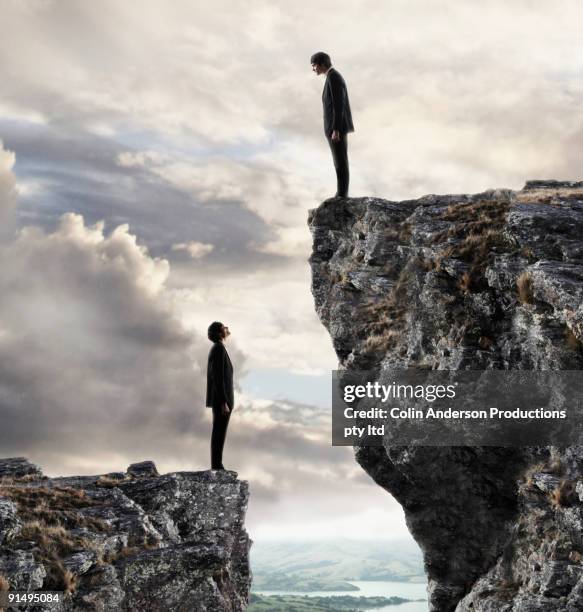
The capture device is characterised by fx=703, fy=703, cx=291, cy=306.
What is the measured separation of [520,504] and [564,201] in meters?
9.84

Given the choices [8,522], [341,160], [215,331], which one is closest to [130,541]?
[8,522]

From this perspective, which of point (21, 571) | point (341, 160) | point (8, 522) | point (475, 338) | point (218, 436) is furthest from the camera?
point (341, 160)

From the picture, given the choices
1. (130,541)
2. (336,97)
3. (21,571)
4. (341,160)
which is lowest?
(21,571)

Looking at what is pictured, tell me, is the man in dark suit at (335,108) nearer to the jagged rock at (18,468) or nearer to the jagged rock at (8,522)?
the jagged rock at (18,468)

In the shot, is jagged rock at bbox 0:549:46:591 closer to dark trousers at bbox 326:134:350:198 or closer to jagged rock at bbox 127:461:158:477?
jagged rock at bbox 127:461:158:477

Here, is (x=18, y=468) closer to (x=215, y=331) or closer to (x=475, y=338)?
(x=215, y=331)

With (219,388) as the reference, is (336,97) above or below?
above

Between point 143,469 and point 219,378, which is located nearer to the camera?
point 219,378

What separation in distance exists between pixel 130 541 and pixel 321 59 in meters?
15.7

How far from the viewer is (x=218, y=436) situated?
2019 cm

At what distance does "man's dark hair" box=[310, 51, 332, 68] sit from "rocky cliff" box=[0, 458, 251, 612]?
43.5 feet

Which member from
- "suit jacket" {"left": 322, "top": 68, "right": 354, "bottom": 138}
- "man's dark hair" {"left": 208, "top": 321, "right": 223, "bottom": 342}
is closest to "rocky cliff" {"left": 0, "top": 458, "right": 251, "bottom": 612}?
"man's dark hair" {"left": 208, "top": 321, "right": 223, "bottom": 342}

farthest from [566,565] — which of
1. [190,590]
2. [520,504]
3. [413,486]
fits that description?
[190,590]

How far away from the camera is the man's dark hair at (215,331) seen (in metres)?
20.2
